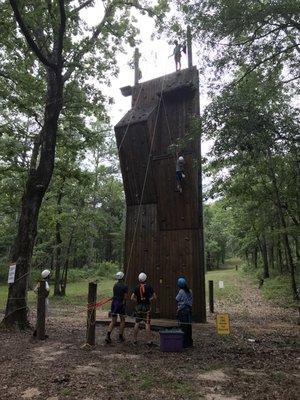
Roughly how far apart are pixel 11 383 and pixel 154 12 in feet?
40.6

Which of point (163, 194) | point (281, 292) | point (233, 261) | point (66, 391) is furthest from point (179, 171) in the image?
point (233, 261)

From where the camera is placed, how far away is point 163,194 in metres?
14.5

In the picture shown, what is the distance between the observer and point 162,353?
8.41m

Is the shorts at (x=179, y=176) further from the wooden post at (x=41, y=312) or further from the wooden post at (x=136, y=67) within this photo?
the wooden post at (x=41, y=312)

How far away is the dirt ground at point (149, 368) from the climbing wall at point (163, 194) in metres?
2.78

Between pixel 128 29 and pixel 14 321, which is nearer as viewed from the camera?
pixel 14 321

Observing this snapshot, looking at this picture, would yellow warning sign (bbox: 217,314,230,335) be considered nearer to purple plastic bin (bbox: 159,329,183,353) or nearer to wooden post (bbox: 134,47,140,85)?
purple plastic bin (bbox: 159,329,183,353)

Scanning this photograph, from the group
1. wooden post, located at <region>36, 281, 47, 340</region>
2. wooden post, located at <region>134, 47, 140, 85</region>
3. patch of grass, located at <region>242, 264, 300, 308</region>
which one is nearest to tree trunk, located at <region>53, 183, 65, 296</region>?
wooden post, located at <region>134, 47, 140, 85</region>

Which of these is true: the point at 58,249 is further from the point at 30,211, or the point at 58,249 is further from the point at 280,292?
the point at 280,292

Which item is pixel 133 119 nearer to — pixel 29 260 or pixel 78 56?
pixel 78 56

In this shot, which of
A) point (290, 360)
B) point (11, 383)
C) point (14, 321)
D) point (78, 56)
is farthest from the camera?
point (78, 56)

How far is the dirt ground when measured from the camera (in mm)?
5750

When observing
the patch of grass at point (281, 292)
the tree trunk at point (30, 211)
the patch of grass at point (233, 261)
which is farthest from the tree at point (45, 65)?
the patch of grass at point (233, 261)

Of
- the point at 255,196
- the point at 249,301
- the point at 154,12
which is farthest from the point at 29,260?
the point at 249,301
